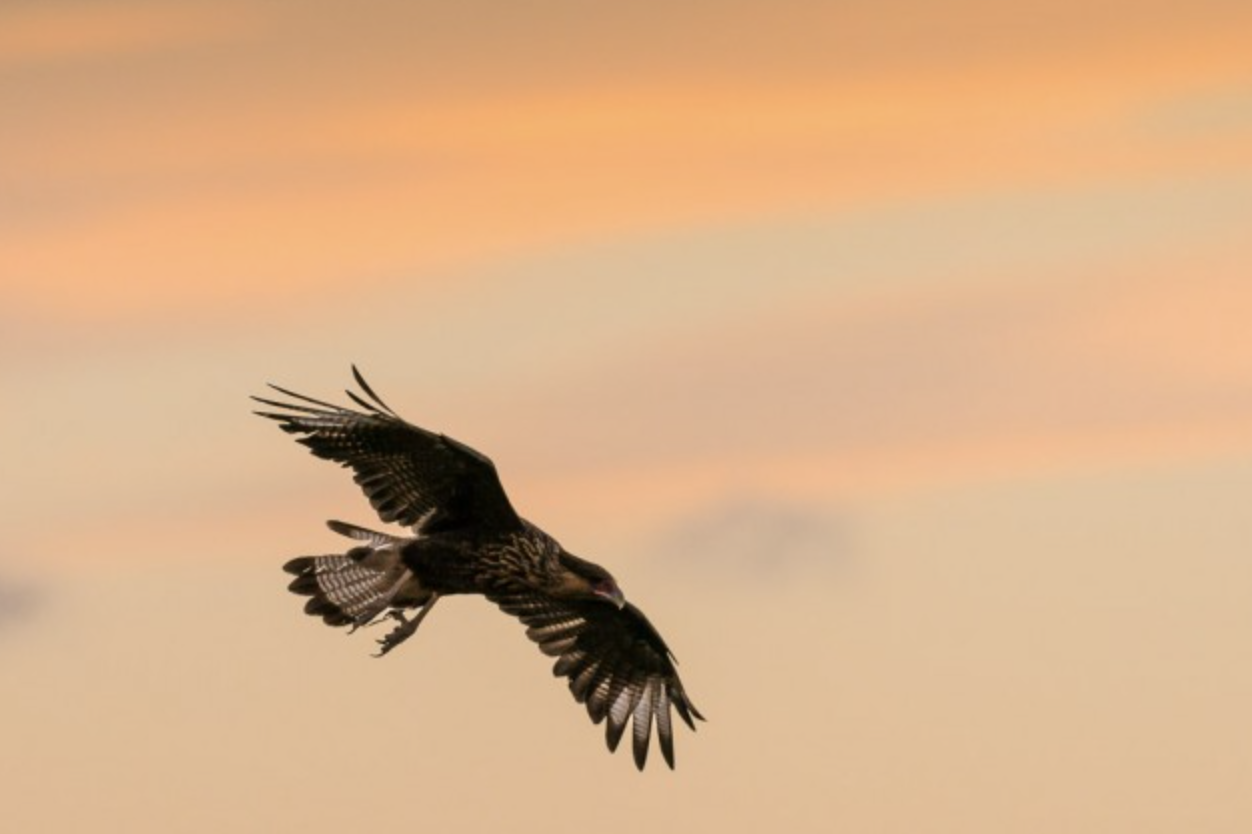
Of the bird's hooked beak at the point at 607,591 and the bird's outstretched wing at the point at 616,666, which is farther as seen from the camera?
the bird's outstretched wing at the point at 616,666

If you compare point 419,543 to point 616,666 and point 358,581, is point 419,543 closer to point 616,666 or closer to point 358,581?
point 358,581

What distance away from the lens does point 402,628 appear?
2575 centimetres

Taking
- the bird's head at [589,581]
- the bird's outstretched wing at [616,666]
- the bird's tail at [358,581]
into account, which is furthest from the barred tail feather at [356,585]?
the bird's outstretched wing at [616,666]

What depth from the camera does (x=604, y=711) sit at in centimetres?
2806

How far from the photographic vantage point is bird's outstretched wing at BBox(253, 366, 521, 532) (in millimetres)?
25047

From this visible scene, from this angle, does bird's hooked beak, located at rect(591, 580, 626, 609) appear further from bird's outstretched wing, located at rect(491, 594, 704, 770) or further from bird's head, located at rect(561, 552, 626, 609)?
bird's outstretched wing, located at rect(491, 594, 704, 770)

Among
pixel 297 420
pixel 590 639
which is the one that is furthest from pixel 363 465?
pixel 590 639

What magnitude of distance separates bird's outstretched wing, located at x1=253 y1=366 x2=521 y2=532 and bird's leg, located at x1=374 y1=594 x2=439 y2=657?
607 mm

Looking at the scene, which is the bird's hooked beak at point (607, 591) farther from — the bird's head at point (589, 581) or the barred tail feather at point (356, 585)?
the barred tail feather at point (356, 585)

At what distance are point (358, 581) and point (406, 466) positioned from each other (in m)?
1.20

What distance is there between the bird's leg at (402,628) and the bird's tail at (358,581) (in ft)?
0.23

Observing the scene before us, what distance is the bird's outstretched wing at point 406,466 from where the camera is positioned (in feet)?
82.2

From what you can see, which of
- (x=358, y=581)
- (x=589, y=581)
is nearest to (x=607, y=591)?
(x=589, y=581)

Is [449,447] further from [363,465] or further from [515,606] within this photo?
[515,606]
